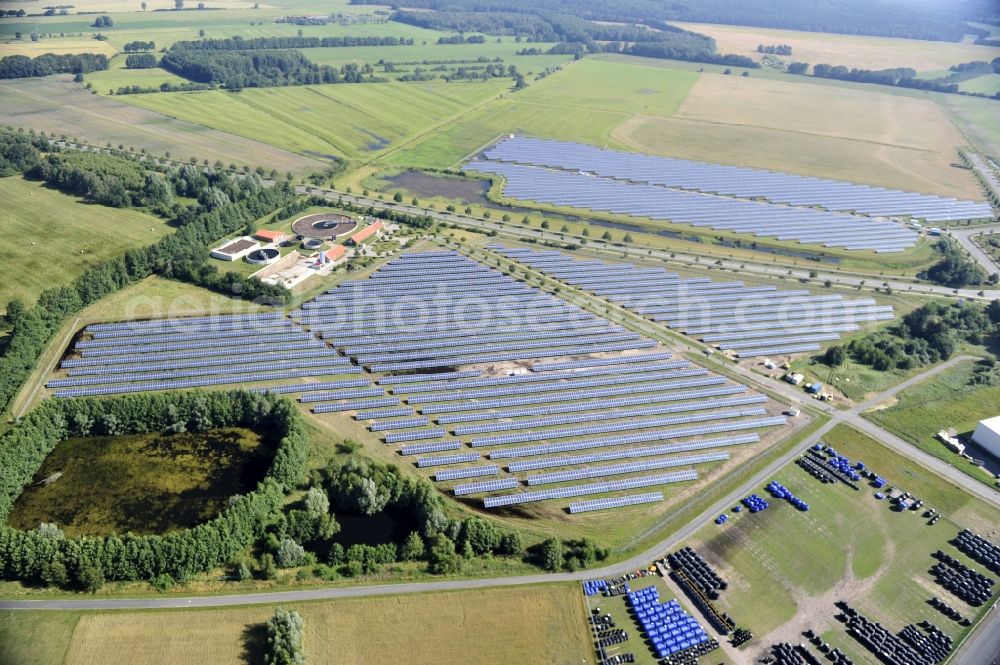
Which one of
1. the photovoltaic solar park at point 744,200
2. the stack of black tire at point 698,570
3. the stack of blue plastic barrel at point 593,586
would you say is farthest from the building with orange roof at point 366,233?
the stack of black tire at point 698,570

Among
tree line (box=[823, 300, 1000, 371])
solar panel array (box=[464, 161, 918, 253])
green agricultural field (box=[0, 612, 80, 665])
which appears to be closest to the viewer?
green agricultural field (box=[0, 612, 80, 665])

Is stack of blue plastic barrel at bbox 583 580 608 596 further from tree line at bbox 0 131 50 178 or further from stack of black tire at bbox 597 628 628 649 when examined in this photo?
tree line at bbox 0 131 50 178

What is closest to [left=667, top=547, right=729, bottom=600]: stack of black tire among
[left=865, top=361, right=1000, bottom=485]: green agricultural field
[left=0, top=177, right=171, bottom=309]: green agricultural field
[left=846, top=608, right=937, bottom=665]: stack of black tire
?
[left=846, top=608, right=937, bottom=665]: stack of black tire

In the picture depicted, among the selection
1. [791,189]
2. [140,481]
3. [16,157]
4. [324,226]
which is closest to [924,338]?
[791,189]

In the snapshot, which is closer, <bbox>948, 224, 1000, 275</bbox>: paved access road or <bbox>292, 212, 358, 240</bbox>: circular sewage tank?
<bbox>292, 212, 358, 240</bbox>: circular sewage tank

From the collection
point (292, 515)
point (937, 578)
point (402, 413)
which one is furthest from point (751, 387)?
point (292, 515)

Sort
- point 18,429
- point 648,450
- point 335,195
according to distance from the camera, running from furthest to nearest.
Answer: point 335,195
point 648,450
point 18,429

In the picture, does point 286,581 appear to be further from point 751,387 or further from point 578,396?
point 751,387
